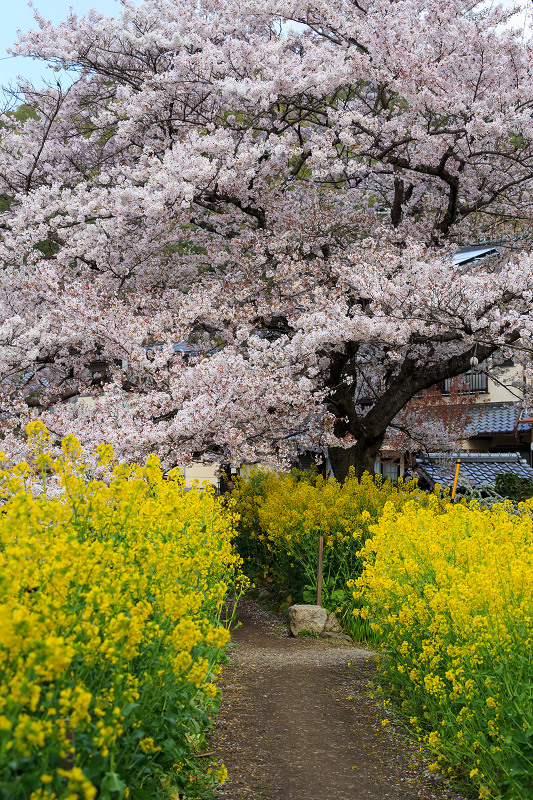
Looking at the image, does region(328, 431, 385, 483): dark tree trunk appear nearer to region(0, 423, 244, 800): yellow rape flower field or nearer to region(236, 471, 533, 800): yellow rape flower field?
region(236, 471, 533, 800): yellow rape flower field

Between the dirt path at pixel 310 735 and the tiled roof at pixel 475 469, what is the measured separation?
24.5 feet

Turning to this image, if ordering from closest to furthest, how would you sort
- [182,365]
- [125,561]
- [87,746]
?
[87,746] < [125,561] < [182,365]

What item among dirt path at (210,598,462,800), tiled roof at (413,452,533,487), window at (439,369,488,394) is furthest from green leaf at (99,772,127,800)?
window at (439,369,488,394)

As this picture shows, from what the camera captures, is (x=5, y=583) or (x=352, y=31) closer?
(x=5, y=583)

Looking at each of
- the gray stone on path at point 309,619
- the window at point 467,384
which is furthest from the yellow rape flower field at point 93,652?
the window at point 467,384

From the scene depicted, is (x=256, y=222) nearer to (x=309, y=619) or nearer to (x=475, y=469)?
(x=309, y=619)

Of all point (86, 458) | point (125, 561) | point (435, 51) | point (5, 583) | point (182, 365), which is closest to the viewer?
point (5, 583)

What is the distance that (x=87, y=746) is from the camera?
2312mm

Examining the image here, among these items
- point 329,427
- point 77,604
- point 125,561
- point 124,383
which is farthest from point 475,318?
point 77,604

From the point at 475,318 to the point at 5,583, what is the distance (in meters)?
7.83

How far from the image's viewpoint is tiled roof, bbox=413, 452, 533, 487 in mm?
14664

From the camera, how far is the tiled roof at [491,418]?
22859 millimetres

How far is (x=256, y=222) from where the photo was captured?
11.7 m

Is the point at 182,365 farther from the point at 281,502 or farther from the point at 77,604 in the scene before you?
the point at 77,604
